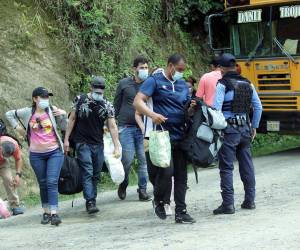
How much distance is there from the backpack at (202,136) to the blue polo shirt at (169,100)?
0.13 meters

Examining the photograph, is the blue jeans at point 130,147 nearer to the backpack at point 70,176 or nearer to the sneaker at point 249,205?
the backpack at point 70,176

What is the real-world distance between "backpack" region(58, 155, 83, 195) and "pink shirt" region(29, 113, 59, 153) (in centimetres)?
46

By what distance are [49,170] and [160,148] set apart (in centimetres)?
163

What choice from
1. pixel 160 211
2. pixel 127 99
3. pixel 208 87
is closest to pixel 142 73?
pixel 127 99

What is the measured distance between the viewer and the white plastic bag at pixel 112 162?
8180mm

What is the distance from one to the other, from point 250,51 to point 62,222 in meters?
7.23

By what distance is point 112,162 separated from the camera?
27.0ft

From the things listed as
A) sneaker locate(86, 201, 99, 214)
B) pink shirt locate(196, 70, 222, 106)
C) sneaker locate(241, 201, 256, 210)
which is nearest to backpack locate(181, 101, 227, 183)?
sneaker locate(241, 201, 256, 210)

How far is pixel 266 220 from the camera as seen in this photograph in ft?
23.4

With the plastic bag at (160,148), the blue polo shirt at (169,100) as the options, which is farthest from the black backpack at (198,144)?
the plastic bag at (160,148)

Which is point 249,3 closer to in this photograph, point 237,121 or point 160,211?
point 237,121

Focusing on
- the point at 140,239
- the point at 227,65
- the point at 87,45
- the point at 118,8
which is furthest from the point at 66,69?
the point at 140,239

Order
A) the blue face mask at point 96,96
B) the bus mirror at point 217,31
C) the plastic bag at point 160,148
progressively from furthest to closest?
1. the bus mirror at point 217,31
2. the blue face mask at point 96,96
3. the plastic bag at point 160,148

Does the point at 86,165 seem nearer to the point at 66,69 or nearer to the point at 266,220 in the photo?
the point at 266,220
